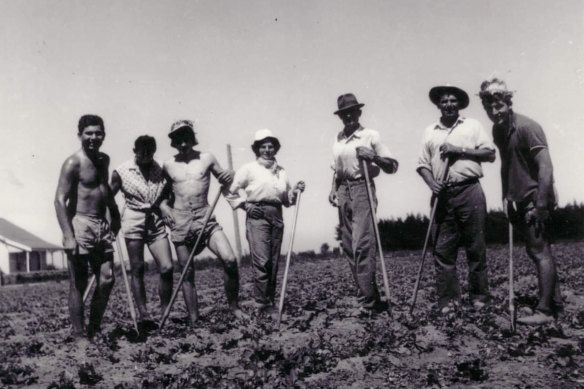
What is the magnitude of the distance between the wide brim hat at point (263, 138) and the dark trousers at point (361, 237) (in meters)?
1.07

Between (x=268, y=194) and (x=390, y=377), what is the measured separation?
302cm

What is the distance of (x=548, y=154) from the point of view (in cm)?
482

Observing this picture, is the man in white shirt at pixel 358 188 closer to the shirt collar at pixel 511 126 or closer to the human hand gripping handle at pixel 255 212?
the human hand gripping handle at pixel 255 212

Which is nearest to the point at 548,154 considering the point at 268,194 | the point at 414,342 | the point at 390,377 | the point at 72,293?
A: the point at 414,342

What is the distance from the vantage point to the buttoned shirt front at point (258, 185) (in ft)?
20.9

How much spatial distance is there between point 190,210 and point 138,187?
2.14 ft

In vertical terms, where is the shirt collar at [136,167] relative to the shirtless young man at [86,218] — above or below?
above

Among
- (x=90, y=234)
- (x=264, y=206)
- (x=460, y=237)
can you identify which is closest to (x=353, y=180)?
(x=264, y=206)

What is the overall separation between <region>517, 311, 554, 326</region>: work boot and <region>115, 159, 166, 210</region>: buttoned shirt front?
4.07m

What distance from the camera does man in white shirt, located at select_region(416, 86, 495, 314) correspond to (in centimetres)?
550

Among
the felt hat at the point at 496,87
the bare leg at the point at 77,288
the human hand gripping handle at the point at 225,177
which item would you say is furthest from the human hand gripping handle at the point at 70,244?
the felt hat at the point at 496,87

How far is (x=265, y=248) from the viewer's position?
6277mm

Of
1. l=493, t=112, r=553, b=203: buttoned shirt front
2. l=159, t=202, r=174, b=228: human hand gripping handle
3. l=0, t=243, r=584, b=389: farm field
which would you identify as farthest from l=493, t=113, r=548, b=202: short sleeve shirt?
l=159, t=202, r=174, b=228: human hand gripping handle

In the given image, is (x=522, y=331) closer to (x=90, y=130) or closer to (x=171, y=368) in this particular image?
(x=171, y=368)
